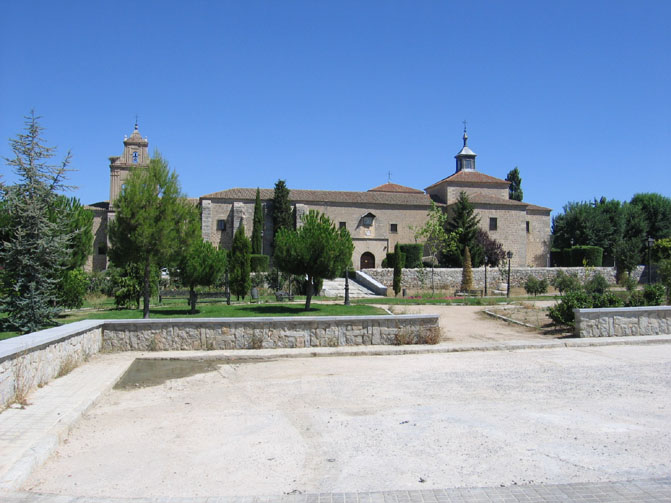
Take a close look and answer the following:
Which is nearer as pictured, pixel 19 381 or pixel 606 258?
pixel 19 381

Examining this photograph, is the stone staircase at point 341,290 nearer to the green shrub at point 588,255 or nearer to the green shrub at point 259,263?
the green shrub at point 259,263

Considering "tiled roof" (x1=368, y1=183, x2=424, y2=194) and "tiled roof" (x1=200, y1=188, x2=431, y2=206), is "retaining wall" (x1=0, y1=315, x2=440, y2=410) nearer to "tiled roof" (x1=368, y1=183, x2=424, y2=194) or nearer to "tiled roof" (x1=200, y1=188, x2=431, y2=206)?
"tiled roof" (x1=200, y1=188, x2=431, y2=206)

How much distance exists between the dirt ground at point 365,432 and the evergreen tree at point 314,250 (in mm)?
9144

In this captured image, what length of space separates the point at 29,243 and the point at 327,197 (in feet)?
103

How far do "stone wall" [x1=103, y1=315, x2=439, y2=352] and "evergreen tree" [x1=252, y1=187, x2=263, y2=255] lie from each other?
29143 millimetres

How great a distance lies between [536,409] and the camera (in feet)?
18.1

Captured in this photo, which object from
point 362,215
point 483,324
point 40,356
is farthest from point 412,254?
point 40,356

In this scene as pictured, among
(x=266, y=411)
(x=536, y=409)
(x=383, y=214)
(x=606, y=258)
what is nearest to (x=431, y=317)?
(x=536, y=409)

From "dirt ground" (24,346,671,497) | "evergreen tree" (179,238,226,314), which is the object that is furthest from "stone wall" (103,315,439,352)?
"evergreen tree" (179,238,226,314)

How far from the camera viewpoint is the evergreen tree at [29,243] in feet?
35.4

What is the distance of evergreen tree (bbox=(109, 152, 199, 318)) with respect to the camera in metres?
13.3

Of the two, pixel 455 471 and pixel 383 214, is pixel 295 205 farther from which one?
pixel 455 471

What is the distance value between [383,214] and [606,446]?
37400mm

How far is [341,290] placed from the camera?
2803cm
